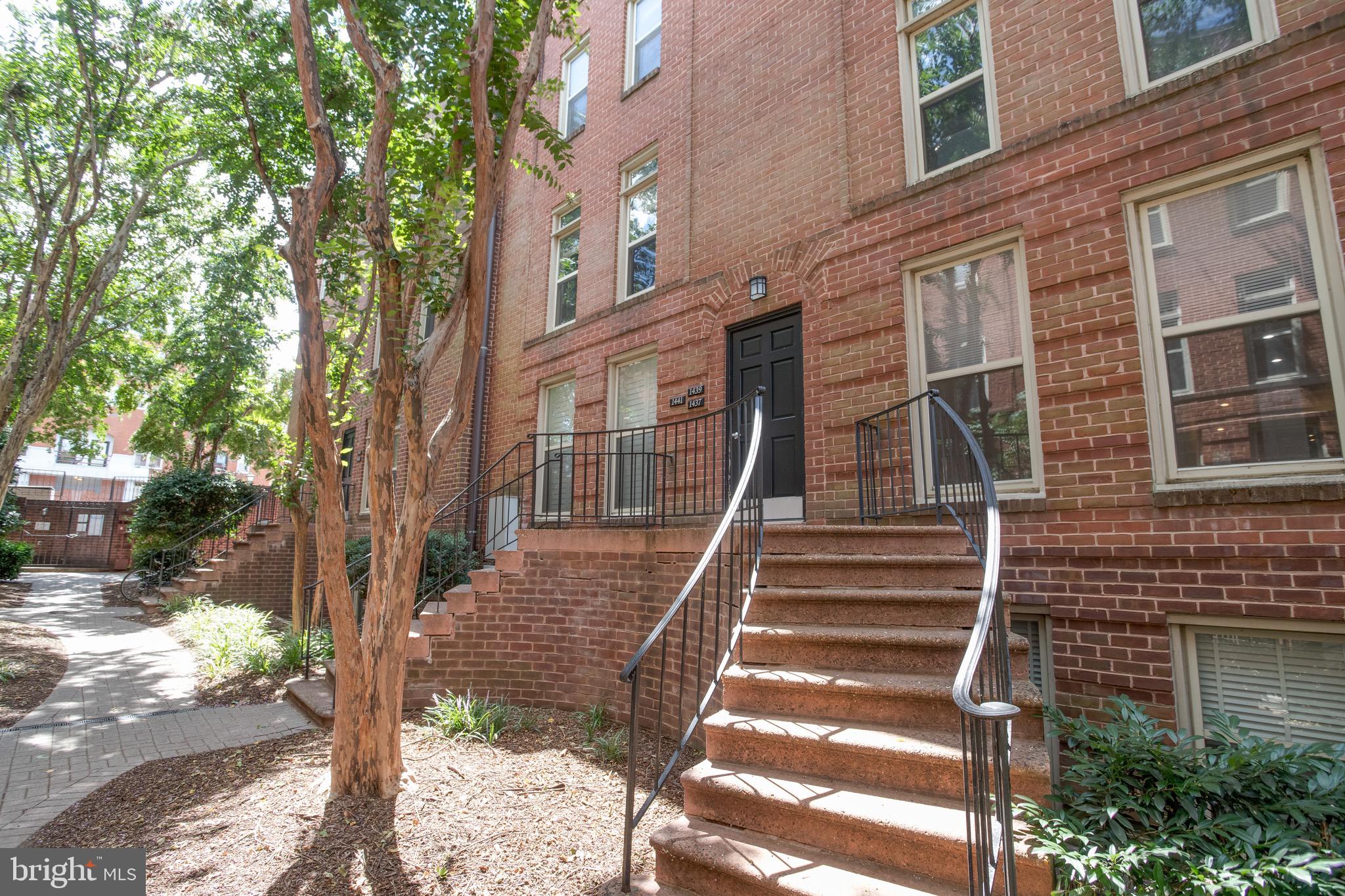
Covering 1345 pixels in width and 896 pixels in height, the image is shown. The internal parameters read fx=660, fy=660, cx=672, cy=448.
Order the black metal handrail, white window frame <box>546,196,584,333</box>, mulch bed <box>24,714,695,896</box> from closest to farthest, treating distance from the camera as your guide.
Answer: mulch bed <box>24,714,695,896</box> → the black metal handrail → white window frame <box>546,196,584,333</box>

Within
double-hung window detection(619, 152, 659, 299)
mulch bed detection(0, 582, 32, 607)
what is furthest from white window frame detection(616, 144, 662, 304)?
mulch bed detection(0, 582, 32, 607)

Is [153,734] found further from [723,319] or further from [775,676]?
[723,319]

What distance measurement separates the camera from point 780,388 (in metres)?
6.41

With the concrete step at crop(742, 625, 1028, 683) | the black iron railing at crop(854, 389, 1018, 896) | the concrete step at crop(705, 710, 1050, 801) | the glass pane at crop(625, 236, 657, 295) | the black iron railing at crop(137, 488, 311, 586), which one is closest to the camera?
the black iron railing at crop(854, 389, 1018, 896)

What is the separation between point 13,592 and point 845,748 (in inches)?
732

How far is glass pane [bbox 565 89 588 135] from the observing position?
9.84 meters

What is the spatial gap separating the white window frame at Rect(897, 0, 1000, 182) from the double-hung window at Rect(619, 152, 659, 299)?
10.3ft

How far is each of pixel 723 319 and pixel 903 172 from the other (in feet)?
7.14

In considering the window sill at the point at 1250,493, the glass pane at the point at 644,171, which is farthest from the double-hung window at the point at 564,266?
the window sill at the point at 1250,493

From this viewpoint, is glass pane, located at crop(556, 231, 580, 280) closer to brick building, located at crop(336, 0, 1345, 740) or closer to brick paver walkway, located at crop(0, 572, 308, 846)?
brick building, located at crop(336, 0, 1345, 740)

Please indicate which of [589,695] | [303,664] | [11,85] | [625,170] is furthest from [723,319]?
[11,85]

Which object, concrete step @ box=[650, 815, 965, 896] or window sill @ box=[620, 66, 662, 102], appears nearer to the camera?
concrete step @ box=[650, 815, 965, 896]

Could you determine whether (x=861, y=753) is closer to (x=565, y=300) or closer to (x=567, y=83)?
(x=565, y=300)

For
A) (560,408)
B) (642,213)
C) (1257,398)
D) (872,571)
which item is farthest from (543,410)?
(1257,398)
